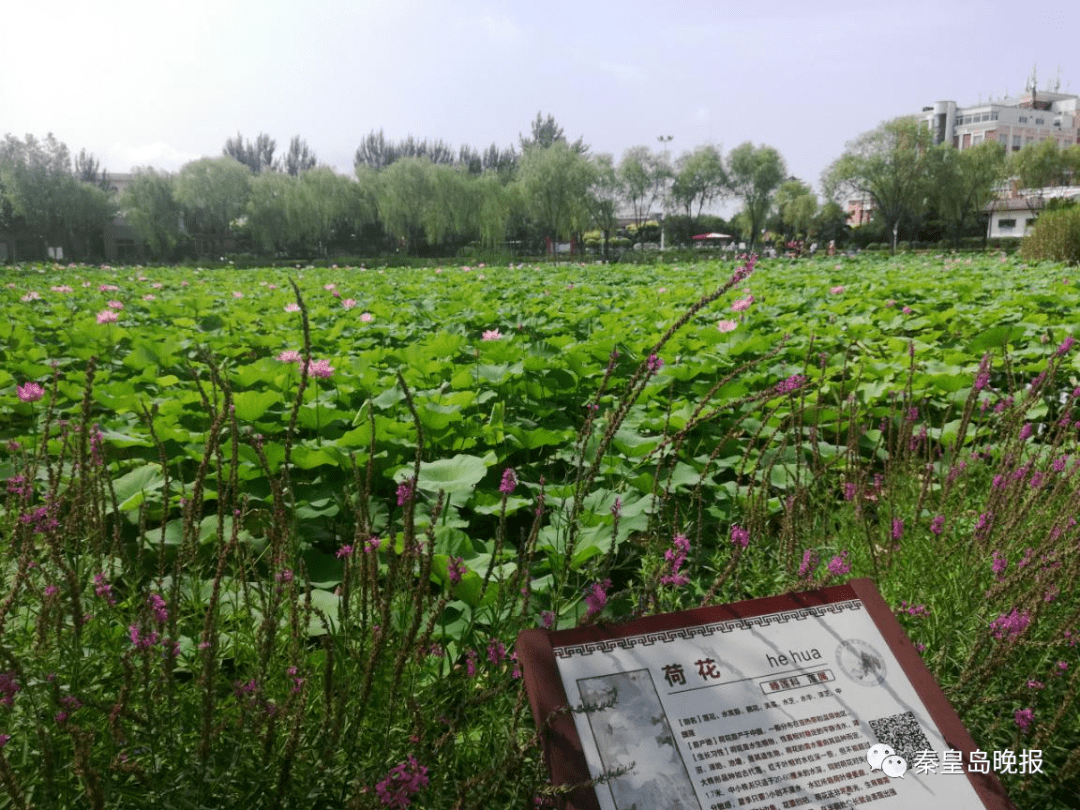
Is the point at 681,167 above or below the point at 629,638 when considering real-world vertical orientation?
above

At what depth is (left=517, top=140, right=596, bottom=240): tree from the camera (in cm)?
3800

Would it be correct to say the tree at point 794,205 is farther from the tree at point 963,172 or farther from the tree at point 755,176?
the tree at point 963,172

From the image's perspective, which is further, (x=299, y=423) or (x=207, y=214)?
(x=207, y=214)

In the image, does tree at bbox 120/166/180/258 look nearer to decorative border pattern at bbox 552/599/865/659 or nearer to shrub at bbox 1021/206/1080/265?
shrub at bbox 1021/206/1080/265

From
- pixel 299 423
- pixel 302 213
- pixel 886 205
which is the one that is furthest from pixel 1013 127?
pixel 299 423

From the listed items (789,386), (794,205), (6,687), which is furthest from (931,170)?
(6,687)

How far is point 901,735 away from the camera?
3.31 feet

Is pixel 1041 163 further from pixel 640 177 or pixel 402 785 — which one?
pixel 402 785

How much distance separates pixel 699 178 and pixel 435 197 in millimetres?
22839

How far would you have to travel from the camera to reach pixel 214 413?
0.94 meters

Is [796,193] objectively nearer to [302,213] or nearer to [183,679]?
[302,213]

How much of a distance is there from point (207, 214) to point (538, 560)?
1699 inches

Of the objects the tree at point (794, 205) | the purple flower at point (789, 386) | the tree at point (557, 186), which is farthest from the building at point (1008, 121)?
the purple flower at point (789, 386)

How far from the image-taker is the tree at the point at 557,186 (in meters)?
38.0
